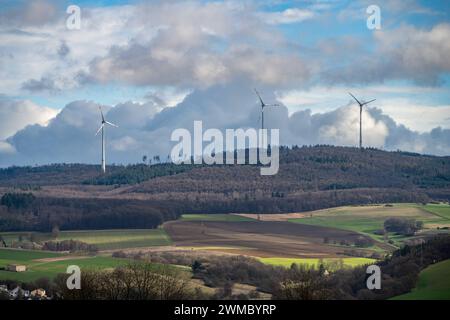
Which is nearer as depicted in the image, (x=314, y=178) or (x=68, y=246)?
(x=68, y=246)

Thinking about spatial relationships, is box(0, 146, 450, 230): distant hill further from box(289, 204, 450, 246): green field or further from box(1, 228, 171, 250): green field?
box(289, 204, 450, 246): green field

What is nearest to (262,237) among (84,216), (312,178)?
(84,216)

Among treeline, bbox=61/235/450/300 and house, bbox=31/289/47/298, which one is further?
house, bbox=31/289/47/298

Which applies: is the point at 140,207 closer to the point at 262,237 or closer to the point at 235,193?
the point at 262,237

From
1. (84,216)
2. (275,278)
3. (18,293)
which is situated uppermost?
(84,216)

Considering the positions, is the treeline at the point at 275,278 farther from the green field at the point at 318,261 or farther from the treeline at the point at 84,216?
the treeline at the point at 84,216

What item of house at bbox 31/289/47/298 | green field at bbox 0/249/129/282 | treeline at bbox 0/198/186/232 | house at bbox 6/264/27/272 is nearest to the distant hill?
treeline at bbox 0/198/186/232
